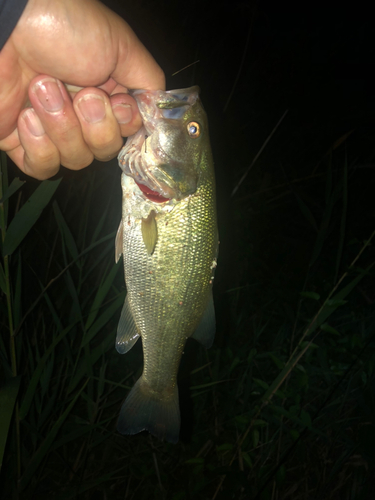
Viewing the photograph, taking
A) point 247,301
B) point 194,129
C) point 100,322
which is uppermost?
point 194,129

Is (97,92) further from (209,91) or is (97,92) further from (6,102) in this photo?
(209,91)

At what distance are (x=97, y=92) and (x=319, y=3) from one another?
23.3ft

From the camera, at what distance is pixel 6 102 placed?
1.41m

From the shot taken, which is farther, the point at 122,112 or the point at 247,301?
the point at 247,301

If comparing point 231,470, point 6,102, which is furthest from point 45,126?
point 231,470

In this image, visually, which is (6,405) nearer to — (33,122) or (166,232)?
(166,232)

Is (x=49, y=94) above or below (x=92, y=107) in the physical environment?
above

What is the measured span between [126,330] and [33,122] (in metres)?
1.08

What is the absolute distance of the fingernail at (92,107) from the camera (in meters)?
1.37

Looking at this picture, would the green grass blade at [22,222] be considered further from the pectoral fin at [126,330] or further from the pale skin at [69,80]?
the pectoral fin at [126,330]

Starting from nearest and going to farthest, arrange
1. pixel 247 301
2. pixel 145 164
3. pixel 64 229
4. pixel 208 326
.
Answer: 1. pixel 145 164
2. pixel 208 326
3. pixel 64 229
4. pixel 247 301

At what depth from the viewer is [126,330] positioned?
5.51ft

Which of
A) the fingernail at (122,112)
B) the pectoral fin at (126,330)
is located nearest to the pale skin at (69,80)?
the fingernail at (122,112)

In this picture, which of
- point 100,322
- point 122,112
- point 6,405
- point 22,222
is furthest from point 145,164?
point 6,405
